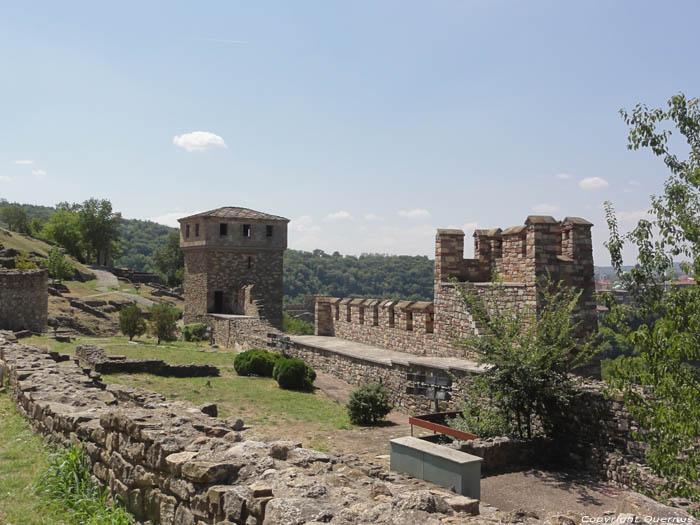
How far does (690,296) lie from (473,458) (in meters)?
3.34

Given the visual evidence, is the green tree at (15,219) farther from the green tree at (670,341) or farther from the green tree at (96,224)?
the green tree at (670,341)

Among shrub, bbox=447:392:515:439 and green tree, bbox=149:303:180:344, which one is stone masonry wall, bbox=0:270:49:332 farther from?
shrub, bbox=447:392:515:439

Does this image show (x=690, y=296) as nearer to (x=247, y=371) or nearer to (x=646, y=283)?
(x=646, y=283)

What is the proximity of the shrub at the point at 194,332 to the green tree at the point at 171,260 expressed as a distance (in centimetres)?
4250

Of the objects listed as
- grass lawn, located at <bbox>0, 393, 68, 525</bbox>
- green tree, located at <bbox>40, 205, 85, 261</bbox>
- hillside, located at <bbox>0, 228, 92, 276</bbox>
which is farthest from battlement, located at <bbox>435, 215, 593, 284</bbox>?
green tree, located at <bbox>40, 205, 85, 261</bbox>

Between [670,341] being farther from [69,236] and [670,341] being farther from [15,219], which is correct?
[15,219]

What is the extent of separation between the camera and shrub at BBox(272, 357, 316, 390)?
14.8 metres

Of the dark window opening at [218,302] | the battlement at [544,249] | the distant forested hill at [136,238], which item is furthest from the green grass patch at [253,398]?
the distant forested hill at [136,238]

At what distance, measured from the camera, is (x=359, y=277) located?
380ft

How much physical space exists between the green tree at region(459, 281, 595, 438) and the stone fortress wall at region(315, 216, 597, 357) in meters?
0.89

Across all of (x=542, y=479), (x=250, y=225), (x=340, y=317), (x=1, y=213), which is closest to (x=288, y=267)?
(x=1, y=213)

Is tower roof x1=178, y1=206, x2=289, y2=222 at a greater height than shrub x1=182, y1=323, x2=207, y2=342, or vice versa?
tower roof x1=178, y1=206, x2=289, y2=222

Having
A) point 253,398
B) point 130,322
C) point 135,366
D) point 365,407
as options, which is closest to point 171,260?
point 130,322

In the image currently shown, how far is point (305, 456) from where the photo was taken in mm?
4484
